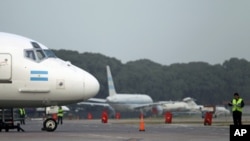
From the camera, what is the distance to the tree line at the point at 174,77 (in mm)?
112369

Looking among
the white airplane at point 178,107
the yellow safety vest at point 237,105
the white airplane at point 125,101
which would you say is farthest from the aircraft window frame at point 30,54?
the white airplane at point 178,107

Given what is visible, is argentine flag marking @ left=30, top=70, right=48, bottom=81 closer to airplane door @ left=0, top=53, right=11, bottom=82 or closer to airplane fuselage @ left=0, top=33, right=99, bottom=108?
airplane fuselage @ left=0, top=33, right=99, bottom=108

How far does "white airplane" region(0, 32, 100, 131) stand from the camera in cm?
2789

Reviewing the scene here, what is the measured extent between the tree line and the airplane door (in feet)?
243

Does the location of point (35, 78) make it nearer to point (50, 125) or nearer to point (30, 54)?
point (30, 54)

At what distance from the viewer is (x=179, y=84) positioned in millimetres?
123125

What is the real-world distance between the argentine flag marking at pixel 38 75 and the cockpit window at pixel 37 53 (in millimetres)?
621

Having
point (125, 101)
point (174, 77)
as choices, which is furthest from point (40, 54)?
point (174, 77)

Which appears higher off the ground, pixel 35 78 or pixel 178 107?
pixel 178 107

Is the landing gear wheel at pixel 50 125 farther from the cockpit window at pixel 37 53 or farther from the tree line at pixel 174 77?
the tree line at pixel 174 77

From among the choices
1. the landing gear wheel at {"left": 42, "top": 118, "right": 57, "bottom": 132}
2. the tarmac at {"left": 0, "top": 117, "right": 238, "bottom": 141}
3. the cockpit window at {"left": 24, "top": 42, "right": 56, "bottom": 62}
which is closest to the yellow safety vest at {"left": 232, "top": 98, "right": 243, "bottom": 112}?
the tarmac at {"left": 0, "top": 117, "right": 238, "bottom": 141}

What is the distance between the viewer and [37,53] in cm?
2875

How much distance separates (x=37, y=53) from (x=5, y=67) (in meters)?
1.61

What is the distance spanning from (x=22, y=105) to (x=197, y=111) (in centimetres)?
7365
